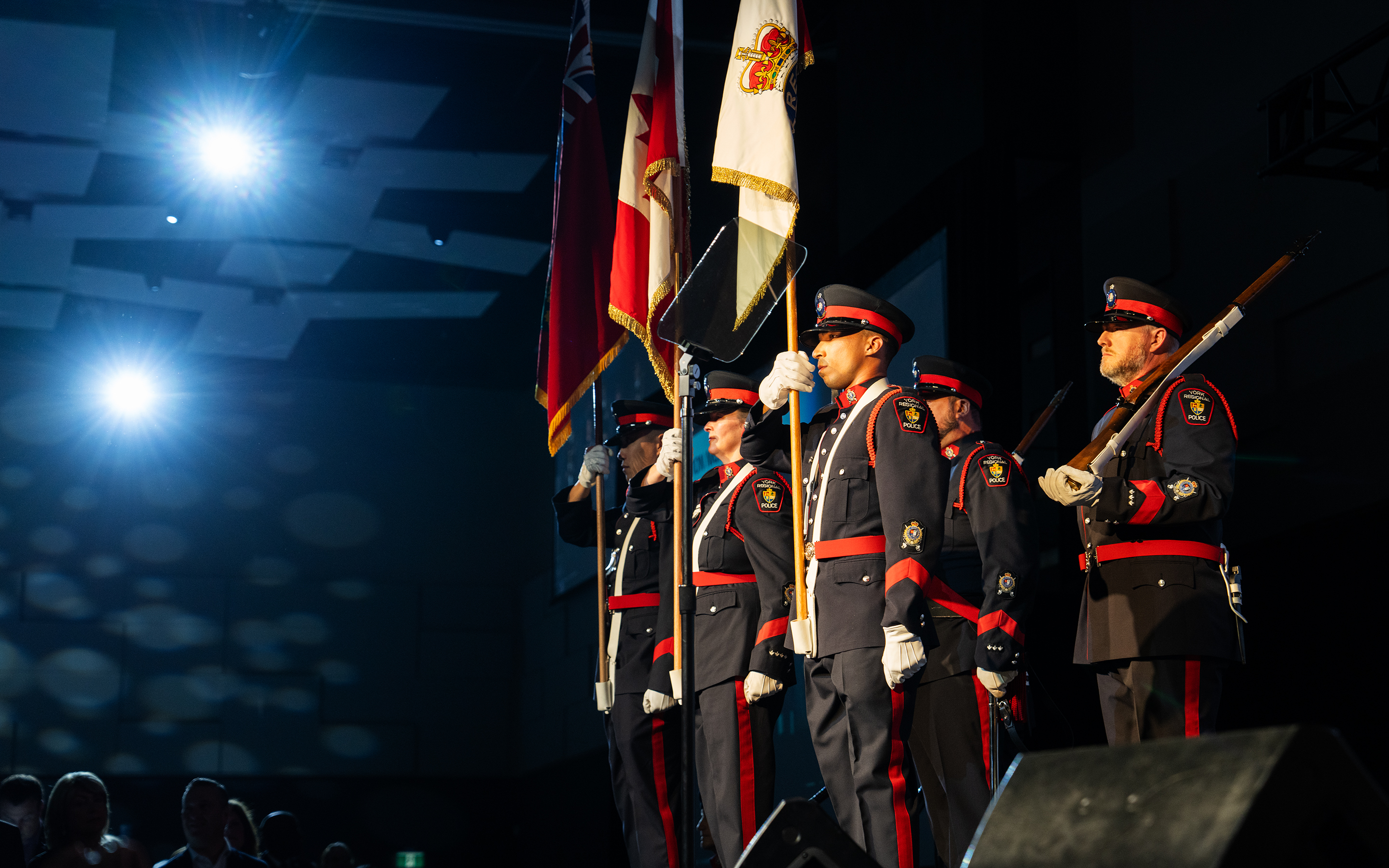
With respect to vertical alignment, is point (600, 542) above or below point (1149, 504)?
above

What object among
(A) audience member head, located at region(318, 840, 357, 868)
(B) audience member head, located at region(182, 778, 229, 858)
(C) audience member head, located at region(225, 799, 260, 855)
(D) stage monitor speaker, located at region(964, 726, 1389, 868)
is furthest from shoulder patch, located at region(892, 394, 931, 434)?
(A) audience member head, located at region(318, 840, 357, 868)

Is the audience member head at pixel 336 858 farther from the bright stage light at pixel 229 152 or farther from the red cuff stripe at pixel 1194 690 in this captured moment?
the red cuff stripe at pixel 1194 690

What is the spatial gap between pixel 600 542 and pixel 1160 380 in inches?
79.0

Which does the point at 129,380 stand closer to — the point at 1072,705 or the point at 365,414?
the point at 365,414

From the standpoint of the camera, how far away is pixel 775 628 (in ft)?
11.2

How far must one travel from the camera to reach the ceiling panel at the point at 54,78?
6621 mm

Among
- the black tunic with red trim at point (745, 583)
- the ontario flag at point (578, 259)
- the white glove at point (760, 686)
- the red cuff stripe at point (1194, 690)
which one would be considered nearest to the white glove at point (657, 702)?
the black tunic with red trim at point (745, 583)

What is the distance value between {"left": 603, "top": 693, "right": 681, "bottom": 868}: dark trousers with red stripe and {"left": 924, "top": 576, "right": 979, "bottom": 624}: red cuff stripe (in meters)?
1.03

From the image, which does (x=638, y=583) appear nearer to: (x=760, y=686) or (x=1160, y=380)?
(x=760, y=686)

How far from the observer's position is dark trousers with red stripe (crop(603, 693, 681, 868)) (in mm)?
4023

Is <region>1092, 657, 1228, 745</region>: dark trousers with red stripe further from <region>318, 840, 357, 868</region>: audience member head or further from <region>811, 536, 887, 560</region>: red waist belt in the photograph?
<region>318, 840, 357, 868</region>: audience member head

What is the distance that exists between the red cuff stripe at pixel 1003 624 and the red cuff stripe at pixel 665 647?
1046 mm

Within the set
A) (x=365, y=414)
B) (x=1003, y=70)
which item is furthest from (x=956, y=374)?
(x=365, y=414)

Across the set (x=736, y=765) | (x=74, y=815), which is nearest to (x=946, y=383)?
(x=736, y=765)
